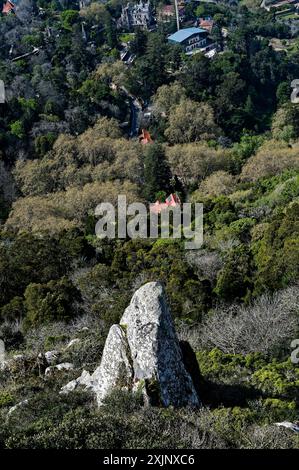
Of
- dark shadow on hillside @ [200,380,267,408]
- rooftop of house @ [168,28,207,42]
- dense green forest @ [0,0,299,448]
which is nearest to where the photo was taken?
dense green forest @ [0,0,299,448]

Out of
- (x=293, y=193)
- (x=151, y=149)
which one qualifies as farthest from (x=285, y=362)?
(x=151, y=149)

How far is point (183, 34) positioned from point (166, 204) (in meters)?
32.2

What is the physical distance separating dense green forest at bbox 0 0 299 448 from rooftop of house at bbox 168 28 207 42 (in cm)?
221

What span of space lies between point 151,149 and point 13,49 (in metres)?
21.5

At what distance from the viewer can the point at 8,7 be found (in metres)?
66.8

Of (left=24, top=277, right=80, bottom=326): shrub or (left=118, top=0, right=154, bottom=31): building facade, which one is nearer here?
(left=24, top=277, right=80, bottom=326): shrub

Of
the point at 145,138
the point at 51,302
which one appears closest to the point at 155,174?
the point at 145,138

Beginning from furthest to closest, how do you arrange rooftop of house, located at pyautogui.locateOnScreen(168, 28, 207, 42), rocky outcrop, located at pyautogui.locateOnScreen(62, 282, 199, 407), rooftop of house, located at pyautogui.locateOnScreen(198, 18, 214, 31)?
1. rooftop of house, located at pyautogui.locateOnScreen(198, 18, 214, 31)
2. rooftop of house, located at pyautogui.locateOnScreen(168, 28, 207, 42)
3. rocky outcrop, located at pyautogui.locateOnScreen(62, 282, 199, 407)

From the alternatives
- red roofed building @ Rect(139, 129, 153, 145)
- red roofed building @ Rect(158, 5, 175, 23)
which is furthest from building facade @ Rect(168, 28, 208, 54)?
red roofed building @ Rect(139, 129, 153, 145)

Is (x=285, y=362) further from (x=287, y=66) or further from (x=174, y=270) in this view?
(x=287, y=66)

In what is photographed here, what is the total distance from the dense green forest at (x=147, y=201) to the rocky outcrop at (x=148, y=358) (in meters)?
0.33

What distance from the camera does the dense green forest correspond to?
1068 cm

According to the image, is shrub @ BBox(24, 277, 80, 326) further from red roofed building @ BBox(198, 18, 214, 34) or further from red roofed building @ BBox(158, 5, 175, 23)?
red roofed building @ BBox(158, 5, 175, 23)
